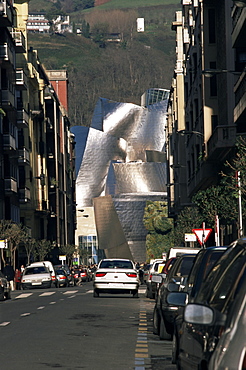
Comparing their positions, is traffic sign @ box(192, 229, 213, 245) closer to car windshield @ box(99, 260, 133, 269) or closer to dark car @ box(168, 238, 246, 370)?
car windshield @ box(99, 260, 133, 269)

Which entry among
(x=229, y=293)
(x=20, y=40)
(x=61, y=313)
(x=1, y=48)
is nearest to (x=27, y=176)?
(x=20, y=40)

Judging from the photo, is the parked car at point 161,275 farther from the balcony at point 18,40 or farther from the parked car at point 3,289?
the balcony at point 18,40

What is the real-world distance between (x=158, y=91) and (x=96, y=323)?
568ft

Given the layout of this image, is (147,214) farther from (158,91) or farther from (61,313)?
(61,313)

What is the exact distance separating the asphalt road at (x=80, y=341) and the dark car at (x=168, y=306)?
239mm

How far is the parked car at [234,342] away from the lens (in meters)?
5.37

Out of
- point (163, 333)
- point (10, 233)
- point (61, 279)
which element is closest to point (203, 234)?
point (61, 279)

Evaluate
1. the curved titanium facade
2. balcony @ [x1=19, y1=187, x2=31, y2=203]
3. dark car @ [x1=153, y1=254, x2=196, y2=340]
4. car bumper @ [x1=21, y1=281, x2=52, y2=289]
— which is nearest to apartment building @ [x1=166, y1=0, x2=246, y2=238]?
car bumper @ [x1=21, y1=281, x2=52, y2=289]

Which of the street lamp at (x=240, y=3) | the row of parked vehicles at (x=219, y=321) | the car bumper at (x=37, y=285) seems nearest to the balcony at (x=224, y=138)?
the car bumper at (x=37, y=285)

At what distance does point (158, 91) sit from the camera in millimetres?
191750

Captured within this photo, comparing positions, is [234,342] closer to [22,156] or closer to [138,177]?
[22,156]

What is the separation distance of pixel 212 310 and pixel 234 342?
1.22 feet

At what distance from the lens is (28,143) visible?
90.8 meters

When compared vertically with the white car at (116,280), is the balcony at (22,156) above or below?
above
